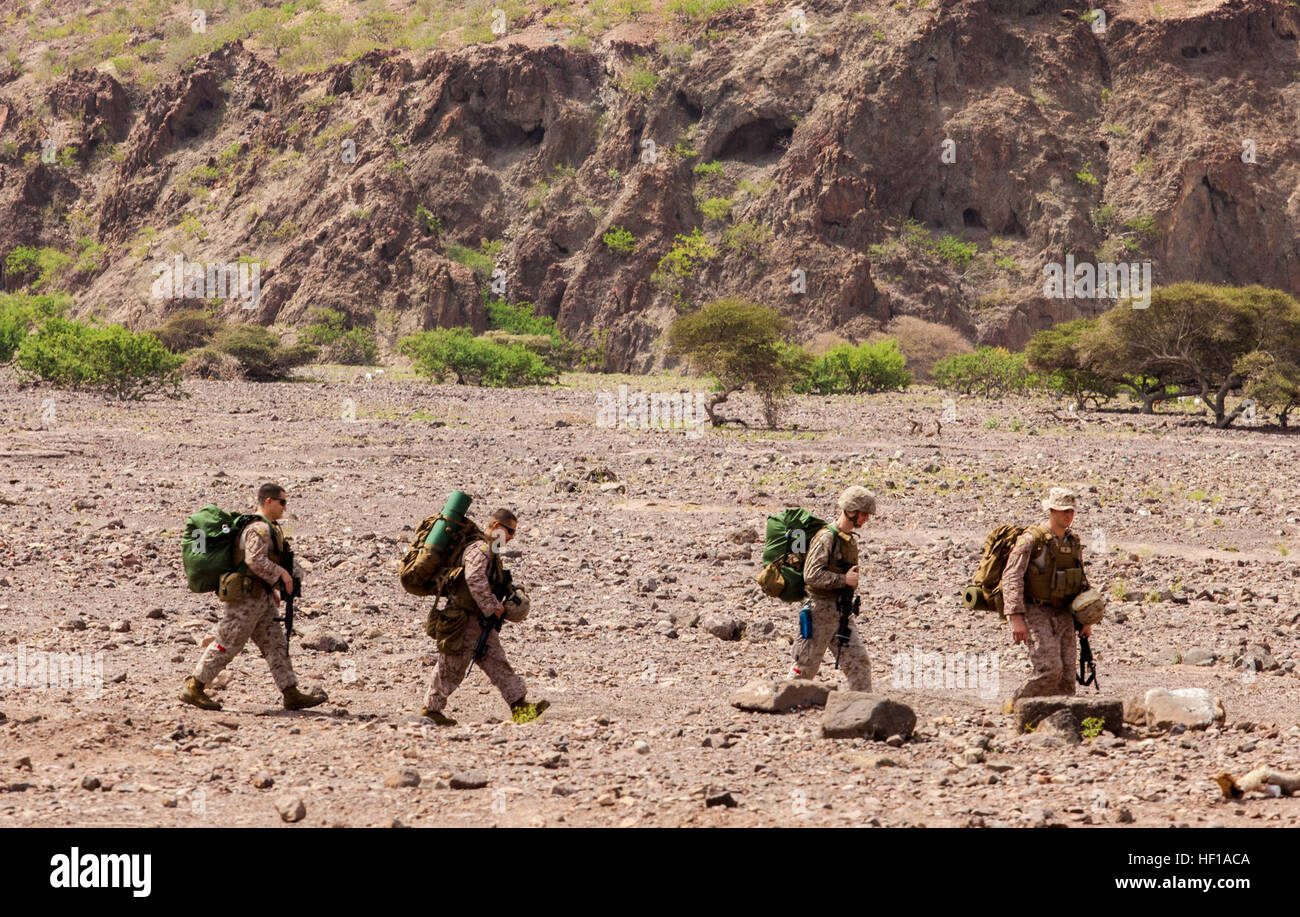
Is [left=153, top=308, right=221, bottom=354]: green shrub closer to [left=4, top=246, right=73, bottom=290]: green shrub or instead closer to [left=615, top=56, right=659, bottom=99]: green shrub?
[left=615, top=56, right=659, bottom=99]: green shrub

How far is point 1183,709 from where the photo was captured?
249 inches

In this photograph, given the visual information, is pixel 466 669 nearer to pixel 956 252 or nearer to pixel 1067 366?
pixel 1067 366

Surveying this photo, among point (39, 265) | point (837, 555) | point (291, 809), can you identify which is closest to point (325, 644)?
point (291, 809)

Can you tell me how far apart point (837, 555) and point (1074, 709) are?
1.43 metres

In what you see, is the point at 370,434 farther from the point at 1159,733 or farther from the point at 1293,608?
the point at 1159,733

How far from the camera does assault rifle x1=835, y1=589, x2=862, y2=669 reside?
6.64 meters

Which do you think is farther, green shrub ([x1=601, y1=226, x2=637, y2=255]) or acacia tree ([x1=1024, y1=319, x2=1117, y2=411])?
green shrub ([x1=601, y1=226, x2=637, y2=255])

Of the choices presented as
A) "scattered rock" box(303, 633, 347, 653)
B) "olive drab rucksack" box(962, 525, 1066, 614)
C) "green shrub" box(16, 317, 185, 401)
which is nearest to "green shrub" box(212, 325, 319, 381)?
"green shrub" box(16, 317, 185, 401)

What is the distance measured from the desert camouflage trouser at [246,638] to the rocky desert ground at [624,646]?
255 millimetres

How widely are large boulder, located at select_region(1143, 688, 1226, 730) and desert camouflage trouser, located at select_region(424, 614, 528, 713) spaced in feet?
11.1

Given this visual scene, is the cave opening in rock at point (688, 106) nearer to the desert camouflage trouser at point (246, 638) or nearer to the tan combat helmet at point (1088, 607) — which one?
the desert camouflage trouser at point (246, 638)

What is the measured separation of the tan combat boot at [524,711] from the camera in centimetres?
655

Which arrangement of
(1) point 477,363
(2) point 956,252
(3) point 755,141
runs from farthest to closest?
1. (3) point 755,141
2. (2) point 956,252
3. (1) point 477,363
